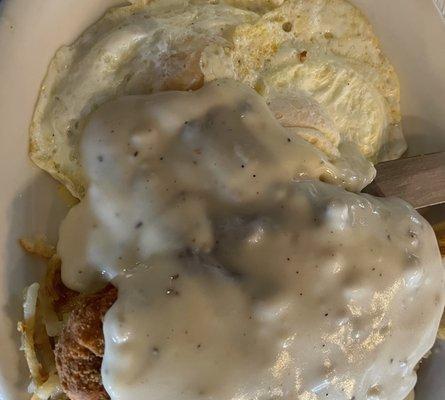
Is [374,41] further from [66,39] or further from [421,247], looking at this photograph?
[66,39]

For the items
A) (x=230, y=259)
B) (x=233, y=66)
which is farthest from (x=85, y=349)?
(x=233, y=66)

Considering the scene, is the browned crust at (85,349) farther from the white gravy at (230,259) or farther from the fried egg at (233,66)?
the fried egg at (233,66)

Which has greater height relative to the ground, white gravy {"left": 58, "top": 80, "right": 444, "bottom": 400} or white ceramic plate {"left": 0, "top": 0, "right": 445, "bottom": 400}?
white ceramic plate {"left": 0, "top": 0, "right": 445, "bottom": 400}

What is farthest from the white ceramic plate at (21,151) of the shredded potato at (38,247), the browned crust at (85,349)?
the browned crust at (85,349)

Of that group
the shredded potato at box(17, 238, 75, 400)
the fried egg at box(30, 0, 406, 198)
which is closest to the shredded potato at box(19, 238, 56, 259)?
the shredded potato at box(17, 238, 75, 400)

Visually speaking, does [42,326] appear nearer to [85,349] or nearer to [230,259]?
[85,349]

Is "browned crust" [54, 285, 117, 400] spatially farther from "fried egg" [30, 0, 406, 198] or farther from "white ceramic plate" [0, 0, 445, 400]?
"fried egg" [30, 0, 406, 198]
